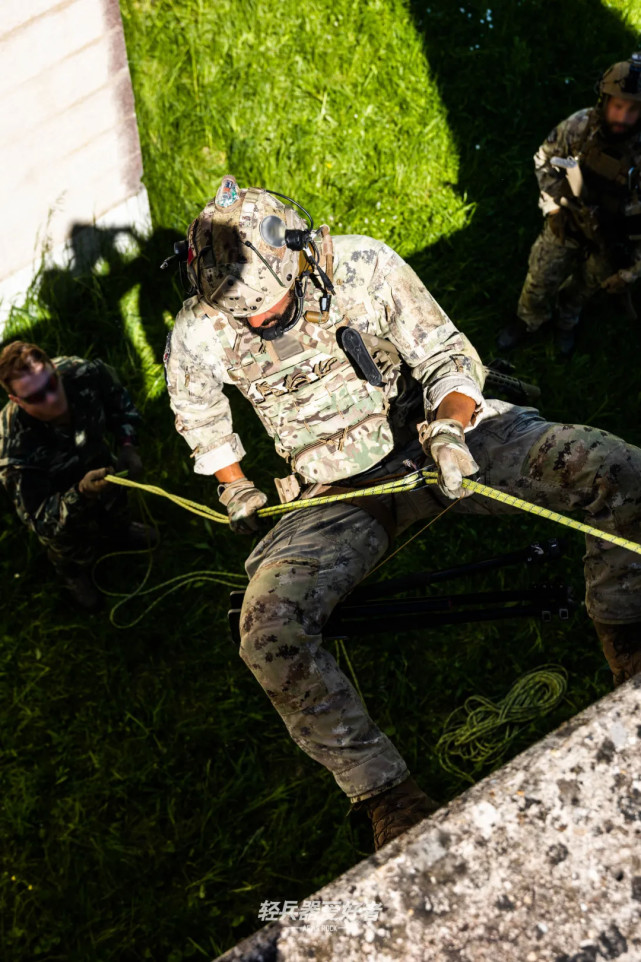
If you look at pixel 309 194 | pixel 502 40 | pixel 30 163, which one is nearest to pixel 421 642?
pixel 309 194

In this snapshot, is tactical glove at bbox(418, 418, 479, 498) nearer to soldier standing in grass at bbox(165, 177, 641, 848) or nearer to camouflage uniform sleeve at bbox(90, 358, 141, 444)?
soldier standing in grass at bbox(165, 177, 641, 848)

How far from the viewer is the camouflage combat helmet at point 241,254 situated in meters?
3.58

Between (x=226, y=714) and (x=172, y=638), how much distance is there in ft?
2.10

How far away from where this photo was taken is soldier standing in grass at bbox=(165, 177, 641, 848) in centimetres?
339

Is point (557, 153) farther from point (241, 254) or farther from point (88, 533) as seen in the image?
point (88, 533)

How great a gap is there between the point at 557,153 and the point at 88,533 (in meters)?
3.82

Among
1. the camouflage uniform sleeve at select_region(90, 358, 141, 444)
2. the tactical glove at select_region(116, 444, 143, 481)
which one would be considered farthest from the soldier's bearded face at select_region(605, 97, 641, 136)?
the tactical glove at select_region(116, 444, 143, 481)

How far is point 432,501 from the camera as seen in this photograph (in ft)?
13.1

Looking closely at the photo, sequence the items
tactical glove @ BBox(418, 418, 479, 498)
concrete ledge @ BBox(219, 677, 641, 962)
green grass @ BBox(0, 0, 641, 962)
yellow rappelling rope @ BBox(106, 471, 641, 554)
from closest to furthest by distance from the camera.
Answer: concrete ledge @ BBox(219, 677, 641, 962)
yellow rappelling rope @ BBox(106, 471, 641, 554)
tactical glove @ BBox(418, 418, 479, 498)
green grass @ BBox(0, 0, 641, 962)

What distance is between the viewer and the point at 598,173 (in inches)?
195

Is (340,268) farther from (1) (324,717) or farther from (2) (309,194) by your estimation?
(2) (309,194)

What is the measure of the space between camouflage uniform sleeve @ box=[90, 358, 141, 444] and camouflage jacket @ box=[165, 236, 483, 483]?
0.98m

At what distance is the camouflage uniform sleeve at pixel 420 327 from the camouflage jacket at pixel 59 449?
6.81 feet

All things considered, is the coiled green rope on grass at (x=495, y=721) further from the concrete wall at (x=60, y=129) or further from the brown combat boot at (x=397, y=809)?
the concrete wall at (x=60, y=129)
